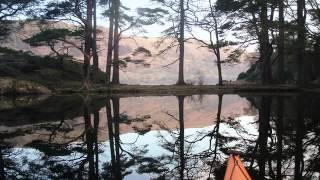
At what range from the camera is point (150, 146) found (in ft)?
34.5

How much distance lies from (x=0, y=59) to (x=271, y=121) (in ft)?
90.4

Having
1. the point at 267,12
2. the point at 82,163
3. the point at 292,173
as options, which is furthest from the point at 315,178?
the point at 267,12

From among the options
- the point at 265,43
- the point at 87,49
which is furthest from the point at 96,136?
the point at 265,43

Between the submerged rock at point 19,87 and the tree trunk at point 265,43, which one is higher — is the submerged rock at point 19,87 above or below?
below

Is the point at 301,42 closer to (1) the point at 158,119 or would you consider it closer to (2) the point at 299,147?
(1) the point at 158,119

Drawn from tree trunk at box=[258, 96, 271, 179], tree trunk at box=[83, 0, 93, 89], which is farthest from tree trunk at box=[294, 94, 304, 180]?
tree trunk at box=[83, 0, 93, 89]

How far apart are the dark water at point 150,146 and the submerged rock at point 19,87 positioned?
495 inches

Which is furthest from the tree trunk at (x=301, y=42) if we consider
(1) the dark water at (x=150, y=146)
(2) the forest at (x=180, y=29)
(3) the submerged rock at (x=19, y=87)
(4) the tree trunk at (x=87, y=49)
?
(3) the submerged rock at (x=19, y=87)

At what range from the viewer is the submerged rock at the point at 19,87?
29422mm

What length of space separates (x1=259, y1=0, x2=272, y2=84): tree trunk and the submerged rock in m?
15.6

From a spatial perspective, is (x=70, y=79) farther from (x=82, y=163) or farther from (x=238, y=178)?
(x=238, y=178)

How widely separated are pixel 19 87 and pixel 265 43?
18.0 meters

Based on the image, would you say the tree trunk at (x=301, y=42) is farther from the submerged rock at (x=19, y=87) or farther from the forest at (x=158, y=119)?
the submerged rock at (x=19, y=87)

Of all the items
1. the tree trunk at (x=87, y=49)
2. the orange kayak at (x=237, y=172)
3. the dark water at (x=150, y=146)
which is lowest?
the dark water at (x=150, y=146)
